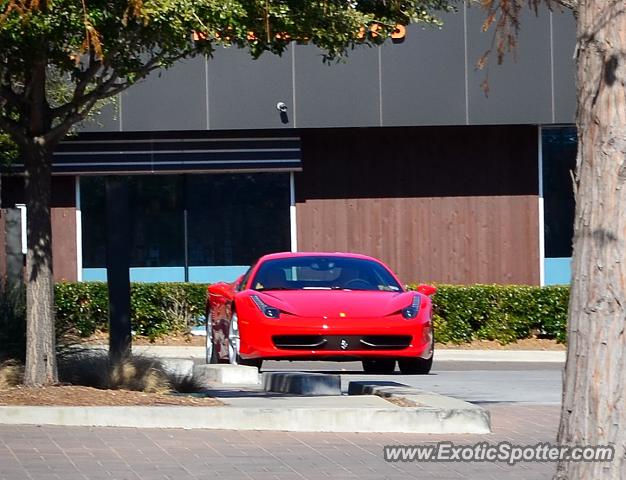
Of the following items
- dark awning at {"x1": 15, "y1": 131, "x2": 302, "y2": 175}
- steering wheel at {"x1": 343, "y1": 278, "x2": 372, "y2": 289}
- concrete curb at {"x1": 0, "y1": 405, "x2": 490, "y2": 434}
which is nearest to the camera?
concrete curb at {"x1": 0, "y1": 405, "x2": 490, "y2": 434}

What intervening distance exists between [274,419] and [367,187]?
14002 mm

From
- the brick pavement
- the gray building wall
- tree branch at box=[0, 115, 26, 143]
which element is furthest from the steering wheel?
the gray building wall

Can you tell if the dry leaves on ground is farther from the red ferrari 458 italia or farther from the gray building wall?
the gray building wall

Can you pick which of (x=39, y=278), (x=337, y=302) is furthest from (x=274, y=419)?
(x=337, y=302)

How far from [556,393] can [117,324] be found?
15.0ft

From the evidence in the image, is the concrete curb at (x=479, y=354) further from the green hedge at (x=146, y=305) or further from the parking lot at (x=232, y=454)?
the parking lot at (x=232, y=454)

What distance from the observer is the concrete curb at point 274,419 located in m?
8.76

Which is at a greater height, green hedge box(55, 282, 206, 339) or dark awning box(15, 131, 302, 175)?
dark awning box(15, 131, 302, 175)

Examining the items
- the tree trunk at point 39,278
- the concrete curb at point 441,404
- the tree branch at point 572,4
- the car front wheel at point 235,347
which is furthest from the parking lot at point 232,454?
the car front wheel at point 235,347

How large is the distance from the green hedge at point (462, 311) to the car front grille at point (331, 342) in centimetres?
712

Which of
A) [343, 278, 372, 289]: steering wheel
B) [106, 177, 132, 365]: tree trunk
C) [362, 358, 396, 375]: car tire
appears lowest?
[362, 358, 396, 375]: car tire

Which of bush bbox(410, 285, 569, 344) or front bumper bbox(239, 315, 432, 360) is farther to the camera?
bush bbox(410, 285, 569, 344)

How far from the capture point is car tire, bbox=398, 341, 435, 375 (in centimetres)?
1370

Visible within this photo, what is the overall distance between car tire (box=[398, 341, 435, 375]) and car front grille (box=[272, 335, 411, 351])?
2.76ft
